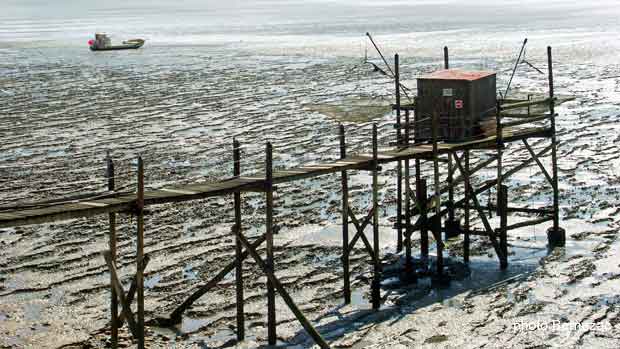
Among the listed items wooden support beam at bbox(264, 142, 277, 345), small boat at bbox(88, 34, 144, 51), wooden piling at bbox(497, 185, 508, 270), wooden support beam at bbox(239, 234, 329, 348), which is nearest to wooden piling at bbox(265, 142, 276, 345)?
wooden support beam at bbox(264, 142, 277, 345)

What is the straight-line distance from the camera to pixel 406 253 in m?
26.7

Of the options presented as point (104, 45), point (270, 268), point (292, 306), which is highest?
point (104, 45)

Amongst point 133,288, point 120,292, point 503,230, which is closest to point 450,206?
point 503,230

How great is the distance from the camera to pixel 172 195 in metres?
20.8

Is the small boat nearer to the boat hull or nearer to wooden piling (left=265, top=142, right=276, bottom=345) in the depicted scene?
the boat hull

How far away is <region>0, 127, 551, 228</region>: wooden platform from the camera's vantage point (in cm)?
1912

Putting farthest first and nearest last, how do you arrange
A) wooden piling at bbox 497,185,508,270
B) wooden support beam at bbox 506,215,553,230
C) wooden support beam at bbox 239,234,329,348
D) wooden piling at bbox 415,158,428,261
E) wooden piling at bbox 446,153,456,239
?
wooden piling at bbox 446,153,456,239
wooden support beam at bbox 506,215,553,230
wooden piling at bbox 497,185,508,270
wooden piling at bbox 415,158,428,261
wooden support beam at bbox 239,234,329,348

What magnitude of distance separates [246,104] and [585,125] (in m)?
16.4

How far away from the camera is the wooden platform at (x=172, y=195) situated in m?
19.1

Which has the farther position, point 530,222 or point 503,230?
point 530,222

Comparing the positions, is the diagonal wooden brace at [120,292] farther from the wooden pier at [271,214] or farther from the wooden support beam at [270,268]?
the wooden support beam at [270,268]

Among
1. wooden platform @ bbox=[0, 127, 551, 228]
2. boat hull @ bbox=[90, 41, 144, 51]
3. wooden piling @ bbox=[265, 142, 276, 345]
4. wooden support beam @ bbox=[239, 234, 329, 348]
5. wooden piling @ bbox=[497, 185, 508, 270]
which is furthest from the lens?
boat hull @ bbox=[90, 41, 144, 51]

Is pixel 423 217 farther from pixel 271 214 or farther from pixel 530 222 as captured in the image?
pixel 271 214

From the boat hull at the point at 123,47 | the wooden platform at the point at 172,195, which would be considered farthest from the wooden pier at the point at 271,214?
the boat hull at the point at 123,47
